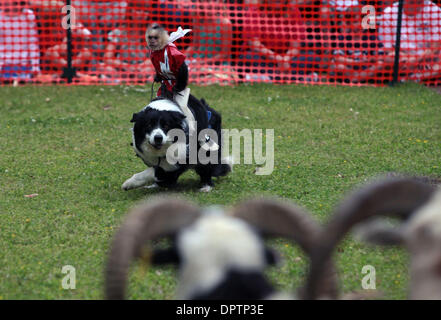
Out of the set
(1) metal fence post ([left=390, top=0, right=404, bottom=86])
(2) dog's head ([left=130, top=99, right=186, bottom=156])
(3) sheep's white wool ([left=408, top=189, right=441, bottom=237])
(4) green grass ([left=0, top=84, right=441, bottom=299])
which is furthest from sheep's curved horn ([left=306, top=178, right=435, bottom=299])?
(1) metal fence post ([left=390, top=0, right=404, bottom=86])

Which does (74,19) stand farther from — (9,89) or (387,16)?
(387,16)

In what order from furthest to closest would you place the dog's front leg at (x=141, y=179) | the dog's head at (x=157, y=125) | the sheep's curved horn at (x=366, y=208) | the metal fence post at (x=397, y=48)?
the metal fence post at (x=397, y=48) < the dog's front leg at (x=141, y=179) < the dog's head at (x=157, y=125) < the sheep's curved horn at (x=366, y=208)

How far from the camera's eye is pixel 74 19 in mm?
12406

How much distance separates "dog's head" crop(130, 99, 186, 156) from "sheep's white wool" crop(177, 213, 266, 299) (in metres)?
3.17

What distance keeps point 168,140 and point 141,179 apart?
72cm

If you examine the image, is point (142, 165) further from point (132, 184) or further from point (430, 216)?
point (430, 216)

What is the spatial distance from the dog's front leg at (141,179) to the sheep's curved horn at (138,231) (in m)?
3.66

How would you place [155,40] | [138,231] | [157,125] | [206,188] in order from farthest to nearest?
1. [206,188]
2. [155,40]
3. [157,125]
4. [138,231]

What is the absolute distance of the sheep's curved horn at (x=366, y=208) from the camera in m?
2.75

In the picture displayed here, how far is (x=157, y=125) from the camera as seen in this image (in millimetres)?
5902

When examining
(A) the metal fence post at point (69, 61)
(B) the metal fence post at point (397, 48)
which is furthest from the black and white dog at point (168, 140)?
(B) the metal fence post at point (397, 48)

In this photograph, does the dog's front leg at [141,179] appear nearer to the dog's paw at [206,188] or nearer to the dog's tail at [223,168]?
the dog's paw at [206,188]

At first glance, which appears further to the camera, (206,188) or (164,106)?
(206,188)

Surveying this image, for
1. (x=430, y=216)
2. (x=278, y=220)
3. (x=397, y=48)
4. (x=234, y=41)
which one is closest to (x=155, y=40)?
(x=278, y=220)
